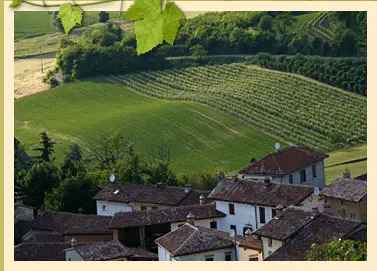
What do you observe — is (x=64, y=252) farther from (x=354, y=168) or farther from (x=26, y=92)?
(x=354, y=168)

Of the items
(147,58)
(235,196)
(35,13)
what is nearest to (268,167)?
(235,196)

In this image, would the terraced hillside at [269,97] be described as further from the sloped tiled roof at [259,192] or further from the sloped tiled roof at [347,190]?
the sloped tiled roof at [347,190]


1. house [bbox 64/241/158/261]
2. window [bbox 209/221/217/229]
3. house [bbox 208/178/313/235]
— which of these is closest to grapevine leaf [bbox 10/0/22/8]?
house [bbox 64/241/158/261]

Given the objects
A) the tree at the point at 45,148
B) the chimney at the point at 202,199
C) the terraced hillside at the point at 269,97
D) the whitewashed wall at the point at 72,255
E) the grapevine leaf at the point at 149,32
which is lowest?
the whitewashed wall at the point at 72,255

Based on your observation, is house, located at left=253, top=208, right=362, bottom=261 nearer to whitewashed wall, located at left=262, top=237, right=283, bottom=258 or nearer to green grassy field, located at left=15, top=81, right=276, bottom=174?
whitewashed wall, located at left=262, top=237, right=283, bottom=258

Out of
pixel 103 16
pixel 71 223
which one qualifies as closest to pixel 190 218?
pixel 71 223

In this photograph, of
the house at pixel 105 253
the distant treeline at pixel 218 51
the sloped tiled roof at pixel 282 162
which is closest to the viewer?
the house at pixel 105 253

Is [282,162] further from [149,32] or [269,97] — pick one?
[149,32]
